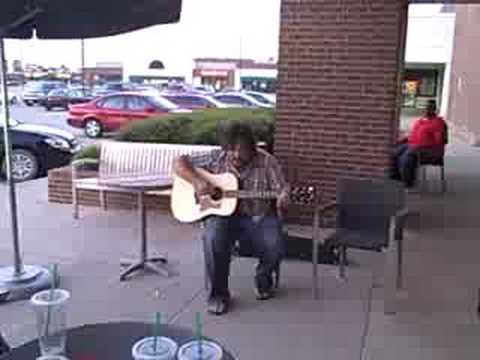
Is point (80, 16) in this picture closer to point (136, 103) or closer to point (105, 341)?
point (105, 341)

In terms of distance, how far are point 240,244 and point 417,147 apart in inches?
213

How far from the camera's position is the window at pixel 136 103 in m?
18.5

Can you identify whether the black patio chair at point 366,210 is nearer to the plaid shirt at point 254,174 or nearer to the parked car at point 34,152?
the plaid shirt at point 254,174

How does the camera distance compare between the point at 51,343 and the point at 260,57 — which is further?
the point at 260,57

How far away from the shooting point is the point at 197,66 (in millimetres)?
58531

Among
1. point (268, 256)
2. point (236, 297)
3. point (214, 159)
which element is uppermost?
point (214, 159)

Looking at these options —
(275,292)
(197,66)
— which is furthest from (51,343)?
(197,66)

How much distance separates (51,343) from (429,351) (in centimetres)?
247

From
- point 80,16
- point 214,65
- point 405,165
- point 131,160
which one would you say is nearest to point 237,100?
point 405,165

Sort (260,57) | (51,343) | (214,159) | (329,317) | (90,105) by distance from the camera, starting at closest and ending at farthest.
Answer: (51,343) < (329,317) < (214,159) < (90,105) < (260,57)

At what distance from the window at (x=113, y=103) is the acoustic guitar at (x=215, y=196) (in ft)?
48.5

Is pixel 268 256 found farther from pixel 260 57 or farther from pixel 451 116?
pixel 260 57

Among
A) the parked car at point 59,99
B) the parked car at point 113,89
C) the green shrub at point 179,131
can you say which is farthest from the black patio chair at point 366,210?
the parked car at point 59,99

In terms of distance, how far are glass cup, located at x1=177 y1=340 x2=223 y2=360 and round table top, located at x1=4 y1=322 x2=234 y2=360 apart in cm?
9
